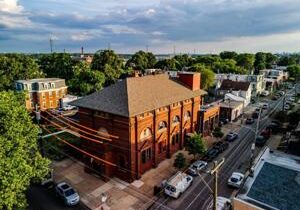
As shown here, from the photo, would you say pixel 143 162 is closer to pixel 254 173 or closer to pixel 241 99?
pixel 254 173

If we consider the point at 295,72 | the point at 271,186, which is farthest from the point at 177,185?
the point at 295,72

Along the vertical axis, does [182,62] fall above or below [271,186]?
above

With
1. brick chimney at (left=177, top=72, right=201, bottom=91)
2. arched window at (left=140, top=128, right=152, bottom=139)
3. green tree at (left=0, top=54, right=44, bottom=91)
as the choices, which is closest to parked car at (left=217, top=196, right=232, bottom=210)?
arched window at (left=140, top=128, right=152, bottom=139)

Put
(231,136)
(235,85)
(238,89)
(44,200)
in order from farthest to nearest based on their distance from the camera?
(235,85)
(238,89)
(231,136)
(44,200)

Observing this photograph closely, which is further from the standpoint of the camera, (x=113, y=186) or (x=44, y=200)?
(x=113, y=186)

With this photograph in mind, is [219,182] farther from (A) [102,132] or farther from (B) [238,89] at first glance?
(B) [238,89]

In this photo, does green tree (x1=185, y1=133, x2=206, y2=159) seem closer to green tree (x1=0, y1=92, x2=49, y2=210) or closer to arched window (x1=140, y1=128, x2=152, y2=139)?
arched window (x1=140, y1=128, x2=152, y2=139)

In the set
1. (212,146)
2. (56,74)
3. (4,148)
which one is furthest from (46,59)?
(4,148)

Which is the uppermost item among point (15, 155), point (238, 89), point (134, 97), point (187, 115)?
point (134, 97)

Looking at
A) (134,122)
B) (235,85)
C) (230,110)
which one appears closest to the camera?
(134,122)
